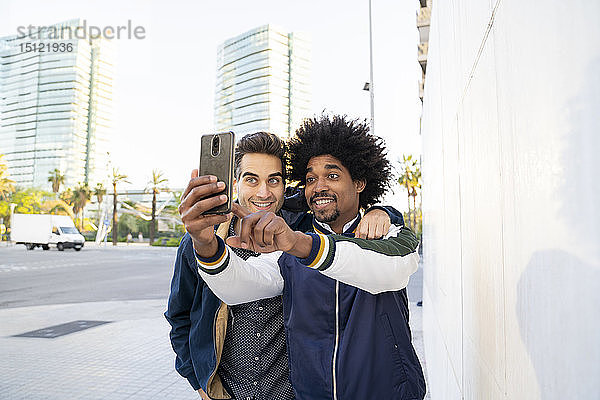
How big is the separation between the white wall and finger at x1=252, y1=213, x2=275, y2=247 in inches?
25.2

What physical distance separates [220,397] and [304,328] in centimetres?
68

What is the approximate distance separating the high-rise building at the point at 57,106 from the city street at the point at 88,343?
3544 inches

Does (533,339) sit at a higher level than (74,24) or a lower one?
lower

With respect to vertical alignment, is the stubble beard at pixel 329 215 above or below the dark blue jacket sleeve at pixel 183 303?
above

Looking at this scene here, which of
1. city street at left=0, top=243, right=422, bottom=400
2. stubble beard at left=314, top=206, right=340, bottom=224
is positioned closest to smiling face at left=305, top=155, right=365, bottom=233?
stubble beard at left=314, top=206, right=340, bottom=224

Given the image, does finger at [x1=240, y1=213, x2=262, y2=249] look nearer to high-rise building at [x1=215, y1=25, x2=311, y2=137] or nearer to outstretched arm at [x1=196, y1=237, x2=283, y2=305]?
outstretched arm at [x1=196, y1=237, x2=283, y2=305]

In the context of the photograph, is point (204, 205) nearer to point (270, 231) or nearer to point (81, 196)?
point (270, 231)

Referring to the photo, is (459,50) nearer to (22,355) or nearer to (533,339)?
(533,339)

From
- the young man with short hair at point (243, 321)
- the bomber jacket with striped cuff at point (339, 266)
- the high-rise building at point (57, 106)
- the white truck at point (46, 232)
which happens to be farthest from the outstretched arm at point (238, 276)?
the high-rise building at point (57, 106)

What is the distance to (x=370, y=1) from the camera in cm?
1722

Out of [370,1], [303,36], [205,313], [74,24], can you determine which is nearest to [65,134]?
[74,24]

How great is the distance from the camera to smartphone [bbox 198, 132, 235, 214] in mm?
1577

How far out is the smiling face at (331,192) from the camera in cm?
214

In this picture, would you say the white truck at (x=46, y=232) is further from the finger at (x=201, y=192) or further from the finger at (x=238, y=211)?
the finger at (x=201, y=192)
